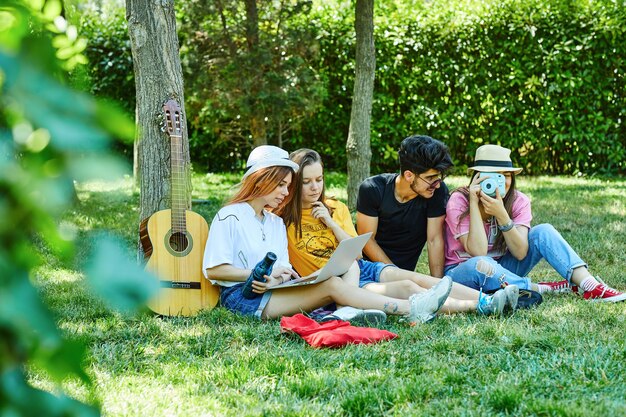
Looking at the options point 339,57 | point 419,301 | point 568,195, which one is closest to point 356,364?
point 419,301

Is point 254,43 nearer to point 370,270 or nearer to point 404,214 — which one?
point 404,214

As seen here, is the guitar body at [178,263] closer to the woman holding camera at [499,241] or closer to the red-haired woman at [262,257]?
the red-haired woman at [262,257]

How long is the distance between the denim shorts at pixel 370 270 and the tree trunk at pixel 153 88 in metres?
1.10

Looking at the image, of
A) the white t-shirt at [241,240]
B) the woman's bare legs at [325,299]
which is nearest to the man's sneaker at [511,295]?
the woman's bare legs at [325,299]

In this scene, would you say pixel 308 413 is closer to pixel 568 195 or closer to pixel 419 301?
pixel 419 301

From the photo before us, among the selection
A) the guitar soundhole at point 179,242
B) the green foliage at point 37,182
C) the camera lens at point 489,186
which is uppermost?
the green foliage at point 37,182

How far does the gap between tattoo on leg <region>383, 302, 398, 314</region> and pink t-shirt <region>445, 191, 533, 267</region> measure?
806 millimetres

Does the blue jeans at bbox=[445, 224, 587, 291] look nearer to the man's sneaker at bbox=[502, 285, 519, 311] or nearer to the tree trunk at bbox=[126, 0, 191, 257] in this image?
the man's sneaker at bbox=[502, 285, 519, 311]

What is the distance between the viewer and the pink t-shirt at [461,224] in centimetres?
458

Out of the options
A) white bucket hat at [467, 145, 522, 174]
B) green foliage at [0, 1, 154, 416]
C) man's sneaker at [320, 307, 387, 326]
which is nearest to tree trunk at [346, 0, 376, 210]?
white bucket hat at [467, 145, 522, 174]

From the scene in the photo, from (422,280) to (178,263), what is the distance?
1378mm

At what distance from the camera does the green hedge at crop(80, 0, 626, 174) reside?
1012 cm

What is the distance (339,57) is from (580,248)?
5.82 meters

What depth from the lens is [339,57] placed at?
10938 mm
